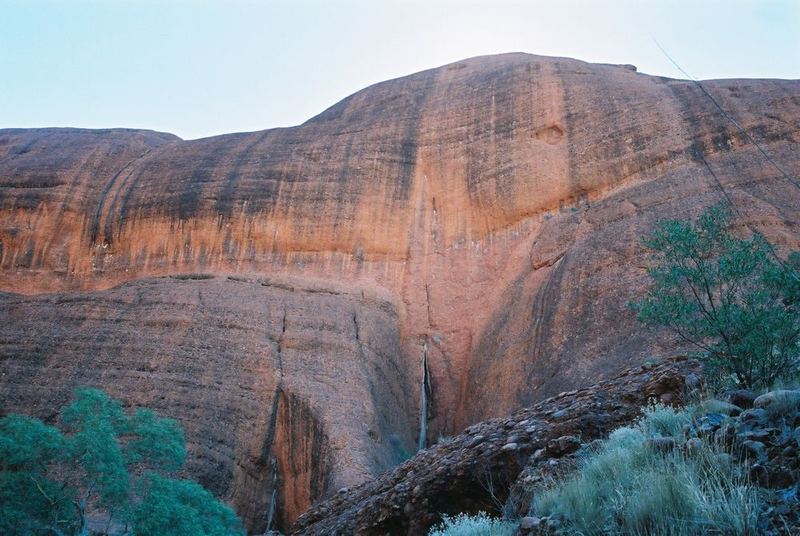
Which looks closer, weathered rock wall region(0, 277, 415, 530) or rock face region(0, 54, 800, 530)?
weathered rock wall region(0, 277, 415, 530)

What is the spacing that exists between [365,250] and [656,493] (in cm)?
1895

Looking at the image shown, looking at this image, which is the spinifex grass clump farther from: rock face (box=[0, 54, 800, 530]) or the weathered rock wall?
the weathered rock wall

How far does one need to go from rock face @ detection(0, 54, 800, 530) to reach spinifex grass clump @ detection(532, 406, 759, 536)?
9.26m

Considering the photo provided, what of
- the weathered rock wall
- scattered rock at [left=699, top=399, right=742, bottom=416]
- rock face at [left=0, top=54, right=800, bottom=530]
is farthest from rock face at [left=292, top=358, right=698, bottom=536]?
the weathered rock wall

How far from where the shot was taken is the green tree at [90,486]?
11.4 m

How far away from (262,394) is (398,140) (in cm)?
1080

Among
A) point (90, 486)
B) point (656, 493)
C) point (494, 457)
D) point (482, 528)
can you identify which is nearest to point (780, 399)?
point (656, 493)

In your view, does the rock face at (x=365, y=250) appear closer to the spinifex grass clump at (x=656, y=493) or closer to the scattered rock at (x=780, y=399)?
the scattered rock at (x=780, y=399)

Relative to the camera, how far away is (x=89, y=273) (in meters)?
24.2

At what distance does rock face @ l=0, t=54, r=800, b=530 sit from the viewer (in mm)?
17188

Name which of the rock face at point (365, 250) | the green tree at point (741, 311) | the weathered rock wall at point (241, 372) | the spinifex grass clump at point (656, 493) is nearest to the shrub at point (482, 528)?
the spinifex grass clump at point (656, 493)

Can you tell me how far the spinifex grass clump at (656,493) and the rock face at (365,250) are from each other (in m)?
9.26

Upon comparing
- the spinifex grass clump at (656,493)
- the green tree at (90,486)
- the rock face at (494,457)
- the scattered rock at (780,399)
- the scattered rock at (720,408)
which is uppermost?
the scattered rock at (780,399)

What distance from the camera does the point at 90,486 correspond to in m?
12.4
